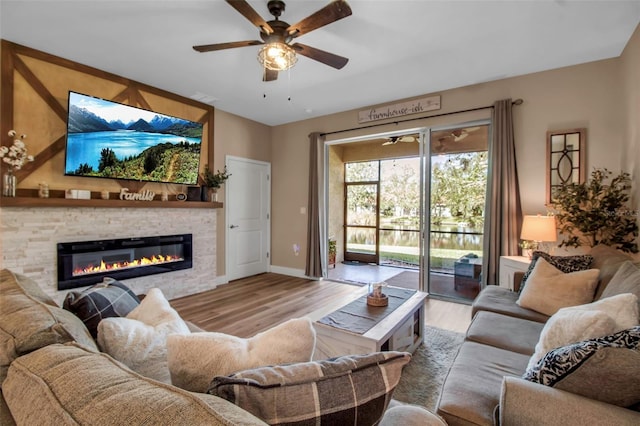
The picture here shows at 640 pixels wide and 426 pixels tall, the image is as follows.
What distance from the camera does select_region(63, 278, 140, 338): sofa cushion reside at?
4.00ft

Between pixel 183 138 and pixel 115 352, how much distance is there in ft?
11.9

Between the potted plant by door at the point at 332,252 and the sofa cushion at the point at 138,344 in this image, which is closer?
the sofa cushion at the point at 138,344

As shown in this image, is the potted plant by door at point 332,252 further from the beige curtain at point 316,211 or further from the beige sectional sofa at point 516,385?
the beige sectional sofa at point 516,385

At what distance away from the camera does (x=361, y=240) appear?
7.02m

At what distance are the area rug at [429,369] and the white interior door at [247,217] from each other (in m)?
3.36

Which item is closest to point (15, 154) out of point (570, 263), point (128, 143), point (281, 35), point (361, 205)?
point (128, 143)

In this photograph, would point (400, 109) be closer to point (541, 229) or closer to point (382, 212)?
point (541, 229)

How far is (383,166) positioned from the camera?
6.77m


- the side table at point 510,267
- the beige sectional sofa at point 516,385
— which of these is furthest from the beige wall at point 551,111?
the beige sectional sofa at point 516,385

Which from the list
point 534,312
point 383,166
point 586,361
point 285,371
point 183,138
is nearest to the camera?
point 285,371

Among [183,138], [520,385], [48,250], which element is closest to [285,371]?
[520,385]

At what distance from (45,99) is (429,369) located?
4540 mm

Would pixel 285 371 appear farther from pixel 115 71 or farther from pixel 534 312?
pixel 115 71

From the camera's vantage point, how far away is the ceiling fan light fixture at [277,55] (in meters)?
2.33
